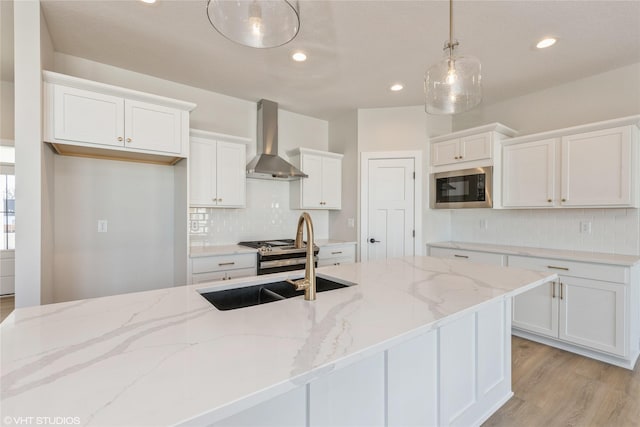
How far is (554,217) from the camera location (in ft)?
10.6

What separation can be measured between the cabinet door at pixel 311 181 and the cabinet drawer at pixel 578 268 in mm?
2308

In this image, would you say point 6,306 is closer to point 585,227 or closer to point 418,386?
Result: point 418,386

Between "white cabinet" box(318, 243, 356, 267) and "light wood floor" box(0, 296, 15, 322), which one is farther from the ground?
"white cabinet" box(318, 243, 356, 267)

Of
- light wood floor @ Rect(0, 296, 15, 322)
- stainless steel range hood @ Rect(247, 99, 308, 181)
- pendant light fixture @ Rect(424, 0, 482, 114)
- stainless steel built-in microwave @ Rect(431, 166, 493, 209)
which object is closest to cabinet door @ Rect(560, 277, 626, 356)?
stainless steel built-in microwave @ Rect(431, 166, 493, 209)

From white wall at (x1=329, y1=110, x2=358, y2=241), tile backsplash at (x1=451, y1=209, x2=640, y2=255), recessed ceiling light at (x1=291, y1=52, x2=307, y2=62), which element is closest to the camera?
recessed ceiling light at (x1=291, y1=52, x2=307, y2=62)

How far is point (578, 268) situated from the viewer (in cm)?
265

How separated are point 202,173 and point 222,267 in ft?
3.25

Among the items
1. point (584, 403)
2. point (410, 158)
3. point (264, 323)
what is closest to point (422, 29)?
point (410, 158)

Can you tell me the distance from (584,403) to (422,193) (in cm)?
243

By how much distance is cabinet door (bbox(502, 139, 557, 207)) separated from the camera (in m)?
3.01

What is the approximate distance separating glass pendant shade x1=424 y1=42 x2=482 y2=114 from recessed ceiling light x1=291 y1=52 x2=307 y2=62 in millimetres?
1248

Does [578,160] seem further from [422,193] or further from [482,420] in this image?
[482,420]

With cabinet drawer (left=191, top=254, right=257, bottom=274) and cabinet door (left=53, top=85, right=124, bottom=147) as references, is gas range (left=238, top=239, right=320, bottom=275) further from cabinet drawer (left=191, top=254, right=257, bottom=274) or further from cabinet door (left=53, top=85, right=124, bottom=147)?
cabinet door (left=53, top=85, right=124, bottom=147)

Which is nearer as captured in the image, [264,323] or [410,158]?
[264,323]
